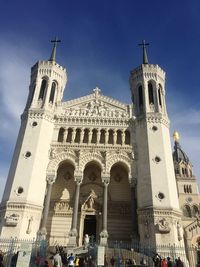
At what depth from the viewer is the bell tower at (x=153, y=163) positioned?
58.0 ft

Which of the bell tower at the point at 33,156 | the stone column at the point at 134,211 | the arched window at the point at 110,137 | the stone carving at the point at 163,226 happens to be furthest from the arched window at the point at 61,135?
the stone carving at the point at 163,226

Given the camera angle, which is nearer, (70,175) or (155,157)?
(155,157)

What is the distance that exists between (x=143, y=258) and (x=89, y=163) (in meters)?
9.61

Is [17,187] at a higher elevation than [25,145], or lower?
lower

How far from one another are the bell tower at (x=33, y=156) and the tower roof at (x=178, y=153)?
35248mm

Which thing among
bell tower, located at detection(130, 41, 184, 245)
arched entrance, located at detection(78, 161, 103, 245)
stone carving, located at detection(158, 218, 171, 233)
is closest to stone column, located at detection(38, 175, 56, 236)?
arched entrance, located at detection(78, 161, 103, 245)

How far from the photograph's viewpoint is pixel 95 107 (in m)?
25.2

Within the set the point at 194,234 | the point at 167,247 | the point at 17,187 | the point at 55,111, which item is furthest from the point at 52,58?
the point at 194,234

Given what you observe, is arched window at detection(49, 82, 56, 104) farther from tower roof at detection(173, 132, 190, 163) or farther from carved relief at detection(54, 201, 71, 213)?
Result: tower roof at detection(173, 132, 190, 163)

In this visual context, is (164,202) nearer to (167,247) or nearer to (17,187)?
(167,247)

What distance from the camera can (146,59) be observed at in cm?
2994

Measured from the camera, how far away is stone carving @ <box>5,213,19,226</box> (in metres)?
17.3

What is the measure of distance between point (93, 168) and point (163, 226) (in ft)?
27.7

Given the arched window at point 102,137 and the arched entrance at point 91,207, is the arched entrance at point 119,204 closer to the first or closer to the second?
the arched entrance at point 91,207
